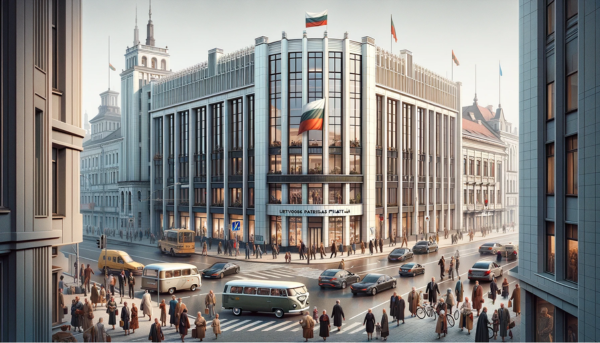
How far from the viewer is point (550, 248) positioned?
2053 cm

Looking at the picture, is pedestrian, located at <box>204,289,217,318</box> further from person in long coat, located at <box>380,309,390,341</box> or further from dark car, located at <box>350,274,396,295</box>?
person in long coat, located at <box>380,309,390,341</box>

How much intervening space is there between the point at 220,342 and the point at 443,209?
5933cm

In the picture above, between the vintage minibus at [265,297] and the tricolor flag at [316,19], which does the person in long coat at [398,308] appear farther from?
the tricolor flag at [316,19]

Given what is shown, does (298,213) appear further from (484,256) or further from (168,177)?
(168,177)

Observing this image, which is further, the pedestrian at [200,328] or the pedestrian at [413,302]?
the pedestrian at [413,302]

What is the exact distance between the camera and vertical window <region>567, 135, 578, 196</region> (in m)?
18.4

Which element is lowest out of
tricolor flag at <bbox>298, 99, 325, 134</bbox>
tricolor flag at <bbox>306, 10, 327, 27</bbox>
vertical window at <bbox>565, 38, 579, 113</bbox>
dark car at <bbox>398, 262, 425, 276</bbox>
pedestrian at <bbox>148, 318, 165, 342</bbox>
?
dark car at <bbox>398, 262, 425, 276</bbox>

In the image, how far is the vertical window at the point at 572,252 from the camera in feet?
60.3

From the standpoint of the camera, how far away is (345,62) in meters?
56.8

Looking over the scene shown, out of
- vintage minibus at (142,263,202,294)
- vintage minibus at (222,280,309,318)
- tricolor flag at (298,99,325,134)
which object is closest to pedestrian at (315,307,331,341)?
vintage minibus at (222,280,309,318)

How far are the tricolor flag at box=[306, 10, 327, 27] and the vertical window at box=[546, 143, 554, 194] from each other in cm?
3855

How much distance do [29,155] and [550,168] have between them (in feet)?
61.9

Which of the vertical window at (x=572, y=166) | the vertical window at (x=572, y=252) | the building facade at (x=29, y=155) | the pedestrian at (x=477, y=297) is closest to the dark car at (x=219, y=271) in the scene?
the pedestrian at (x=477, y=297)

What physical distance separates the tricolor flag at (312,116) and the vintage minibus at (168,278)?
83.6ft
